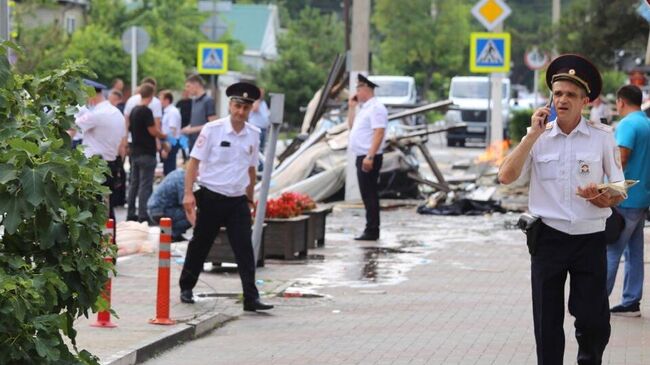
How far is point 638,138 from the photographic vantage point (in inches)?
484

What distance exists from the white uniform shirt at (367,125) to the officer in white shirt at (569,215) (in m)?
10.5

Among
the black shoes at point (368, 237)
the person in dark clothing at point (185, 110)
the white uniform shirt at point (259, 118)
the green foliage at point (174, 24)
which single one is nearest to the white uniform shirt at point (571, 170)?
the black shoes at point (368, 237)

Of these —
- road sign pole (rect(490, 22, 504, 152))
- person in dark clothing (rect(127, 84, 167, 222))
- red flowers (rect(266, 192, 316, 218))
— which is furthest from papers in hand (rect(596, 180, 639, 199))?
road sign pole (rect(490, 22, 504, 152))

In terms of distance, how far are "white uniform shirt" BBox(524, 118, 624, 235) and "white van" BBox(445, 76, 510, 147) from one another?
44.2 m

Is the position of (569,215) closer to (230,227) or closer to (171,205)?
(230,227)

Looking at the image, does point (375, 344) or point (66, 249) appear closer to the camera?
point (66, 249)

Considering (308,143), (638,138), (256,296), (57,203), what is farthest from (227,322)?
(308,143)

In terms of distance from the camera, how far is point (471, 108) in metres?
54.6

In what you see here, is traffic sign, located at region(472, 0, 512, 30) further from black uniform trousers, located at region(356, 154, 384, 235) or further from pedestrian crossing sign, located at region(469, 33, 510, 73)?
black uniform trousers, located at region(356, 154, 384, 235)

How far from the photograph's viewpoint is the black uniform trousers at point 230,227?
12656mm

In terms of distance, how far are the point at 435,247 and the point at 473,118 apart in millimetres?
36564

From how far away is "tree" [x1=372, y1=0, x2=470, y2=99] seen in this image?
8638 cm

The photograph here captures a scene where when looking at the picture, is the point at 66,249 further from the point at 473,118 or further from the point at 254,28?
the point at 254,28

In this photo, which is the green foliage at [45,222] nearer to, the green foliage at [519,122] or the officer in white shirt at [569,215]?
the officer in white shirt at [569,215]
